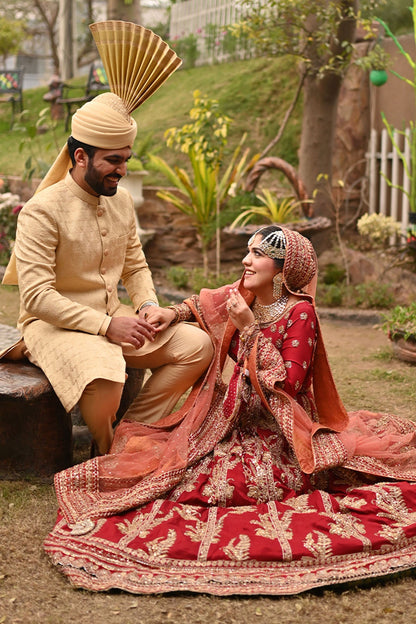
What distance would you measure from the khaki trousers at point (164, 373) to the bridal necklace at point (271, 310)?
0.35m

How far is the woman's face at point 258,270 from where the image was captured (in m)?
3.49

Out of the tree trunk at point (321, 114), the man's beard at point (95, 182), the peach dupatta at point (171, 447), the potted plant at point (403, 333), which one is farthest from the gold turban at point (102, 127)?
the tree trunk at point (321, 114)

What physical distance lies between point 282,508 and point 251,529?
0.20 m

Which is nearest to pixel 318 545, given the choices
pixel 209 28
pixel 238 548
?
pixel 238 548

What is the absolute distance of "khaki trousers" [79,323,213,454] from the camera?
147 inches

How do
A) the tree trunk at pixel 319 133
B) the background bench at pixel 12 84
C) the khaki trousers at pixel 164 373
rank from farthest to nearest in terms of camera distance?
the background bench at pixel 12 84
the tree trunk at pixel 319 133
the khaki trousers at pixel 164 373

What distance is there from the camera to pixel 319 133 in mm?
8570

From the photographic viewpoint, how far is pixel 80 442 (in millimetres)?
4211

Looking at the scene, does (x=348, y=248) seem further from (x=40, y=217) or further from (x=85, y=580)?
Result: (x=85, y=580)

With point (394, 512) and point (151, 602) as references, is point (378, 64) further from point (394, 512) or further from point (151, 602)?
point (151, 602)

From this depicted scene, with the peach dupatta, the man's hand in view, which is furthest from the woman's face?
the man's hand

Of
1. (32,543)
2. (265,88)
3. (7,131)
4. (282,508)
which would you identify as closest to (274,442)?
(282,508)

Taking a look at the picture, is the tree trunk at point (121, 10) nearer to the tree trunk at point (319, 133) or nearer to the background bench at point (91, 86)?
the background bench at point (91, 86)

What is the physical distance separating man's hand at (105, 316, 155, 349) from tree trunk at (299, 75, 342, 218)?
17.1ft
